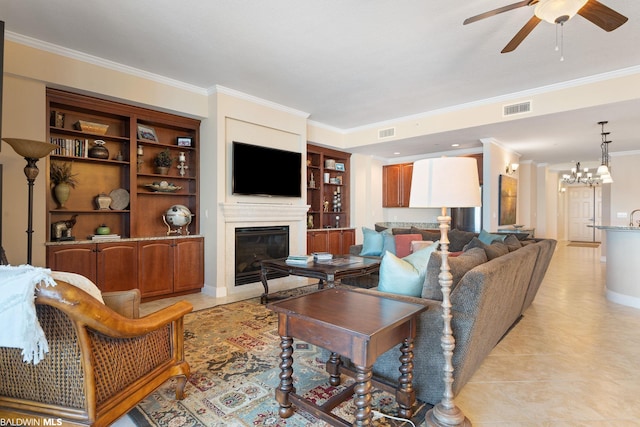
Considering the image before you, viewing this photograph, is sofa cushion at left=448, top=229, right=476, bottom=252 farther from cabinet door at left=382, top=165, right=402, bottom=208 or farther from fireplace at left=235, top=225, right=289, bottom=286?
cabinet door at left=382, top=165, right=402, bottom=208

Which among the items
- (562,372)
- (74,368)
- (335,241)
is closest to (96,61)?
(74,368)

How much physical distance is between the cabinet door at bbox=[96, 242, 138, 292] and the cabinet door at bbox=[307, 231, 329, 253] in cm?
295

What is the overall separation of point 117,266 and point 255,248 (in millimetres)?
1766

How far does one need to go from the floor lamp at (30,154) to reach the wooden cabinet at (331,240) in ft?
12.9

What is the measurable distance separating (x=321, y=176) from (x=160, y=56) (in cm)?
360

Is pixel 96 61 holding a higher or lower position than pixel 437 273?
higher

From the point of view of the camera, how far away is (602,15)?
2.17 metres

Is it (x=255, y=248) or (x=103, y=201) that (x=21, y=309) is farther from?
(x=255, y=248)

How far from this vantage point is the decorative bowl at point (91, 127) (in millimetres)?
3818

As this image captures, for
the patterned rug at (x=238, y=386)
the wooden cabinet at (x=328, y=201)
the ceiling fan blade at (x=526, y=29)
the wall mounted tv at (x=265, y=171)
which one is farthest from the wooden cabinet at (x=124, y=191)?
the ceiling fan blade at (x=526, y=29)

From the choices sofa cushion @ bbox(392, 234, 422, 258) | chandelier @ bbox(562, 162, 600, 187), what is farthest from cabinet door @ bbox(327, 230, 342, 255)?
chandelier @ bbox(562, 162, 600, 187)

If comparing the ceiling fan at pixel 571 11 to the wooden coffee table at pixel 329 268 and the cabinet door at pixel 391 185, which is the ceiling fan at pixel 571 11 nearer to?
the wooden coffee table at pixel 329 268

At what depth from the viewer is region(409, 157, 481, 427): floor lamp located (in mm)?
1661

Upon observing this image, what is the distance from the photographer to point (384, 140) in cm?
595
